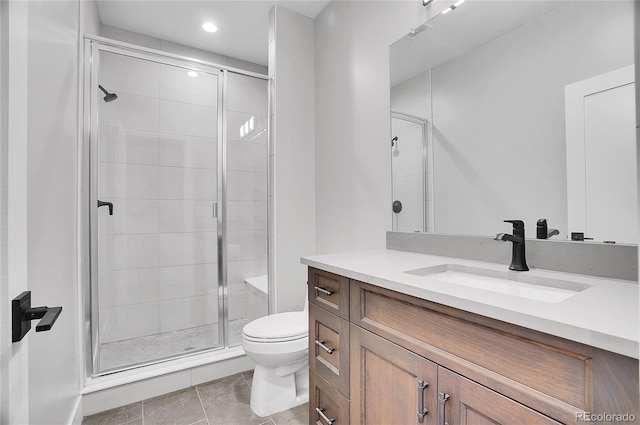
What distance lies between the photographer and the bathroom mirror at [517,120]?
0.97 metres

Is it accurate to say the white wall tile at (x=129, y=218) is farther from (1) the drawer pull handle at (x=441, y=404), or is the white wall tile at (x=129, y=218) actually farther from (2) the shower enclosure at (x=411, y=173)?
(1) the drawer pull handle at (x=441, y=404)

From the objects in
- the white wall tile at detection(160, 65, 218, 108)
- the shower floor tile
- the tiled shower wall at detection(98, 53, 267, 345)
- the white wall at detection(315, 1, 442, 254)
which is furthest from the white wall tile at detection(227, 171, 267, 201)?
the shower floor tile

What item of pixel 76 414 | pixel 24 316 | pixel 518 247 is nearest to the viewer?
pixel 24 316

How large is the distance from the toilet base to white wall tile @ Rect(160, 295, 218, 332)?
2.67ft

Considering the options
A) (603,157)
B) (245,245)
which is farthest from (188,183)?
(603,157)

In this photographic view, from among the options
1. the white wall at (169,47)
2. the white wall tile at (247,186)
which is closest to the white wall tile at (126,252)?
the white wall tile at (247,186)

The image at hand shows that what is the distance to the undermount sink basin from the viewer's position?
936 mm

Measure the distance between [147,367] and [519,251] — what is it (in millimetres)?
2172

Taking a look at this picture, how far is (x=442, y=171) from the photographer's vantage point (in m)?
1.52

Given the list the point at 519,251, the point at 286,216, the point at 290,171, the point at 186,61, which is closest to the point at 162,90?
the point at 186,61

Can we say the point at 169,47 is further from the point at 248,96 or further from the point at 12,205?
the point at 12,205

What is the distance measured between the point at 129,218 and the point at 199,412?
1387 millimetres

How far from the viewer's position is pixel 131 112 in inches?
88.2

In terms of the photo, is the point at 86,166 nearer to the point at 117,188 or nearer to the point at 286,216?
the point at 117,188
